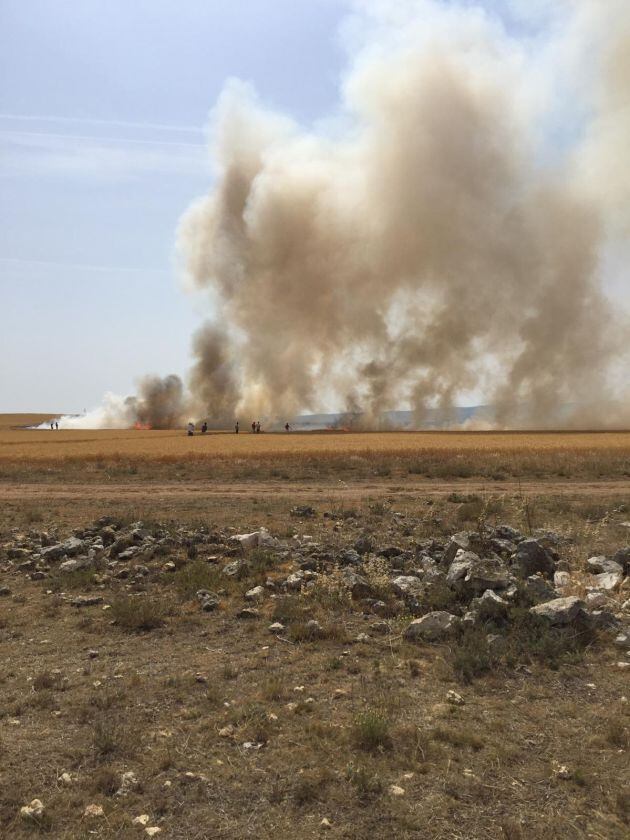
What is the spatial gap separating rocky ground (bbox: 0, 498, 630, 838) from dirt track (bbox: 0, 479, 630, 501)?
11.8 metres

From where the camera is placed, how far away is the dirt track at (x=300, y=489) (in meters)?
24.7

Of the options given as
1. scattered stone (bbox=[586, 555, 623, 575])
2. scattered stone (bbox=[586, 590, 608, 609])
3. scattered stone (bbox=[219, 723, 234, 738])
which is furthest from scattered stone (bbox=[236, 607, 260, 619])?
scattered stone (bbox=[586, 555, 623, 575])

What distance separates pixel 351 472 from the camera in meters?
32.8

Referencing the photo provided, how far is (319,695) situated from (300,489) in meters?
19.3

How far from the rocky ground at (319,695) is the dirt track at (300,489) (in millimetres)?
11762

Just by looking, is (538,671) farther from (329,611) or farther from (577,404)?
(577,404)

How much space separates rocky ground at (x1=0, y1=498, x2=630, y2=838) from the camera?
500cm

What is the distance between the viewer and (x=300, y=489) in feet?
86.3

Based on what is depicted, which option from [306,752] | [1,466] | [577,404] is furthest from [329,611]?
[577,404]

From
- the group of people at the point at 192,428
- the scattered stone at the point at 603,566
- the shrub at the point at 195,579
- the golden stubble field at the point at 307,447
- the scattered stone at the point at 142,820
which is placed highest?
the group of people at the point at 192,428

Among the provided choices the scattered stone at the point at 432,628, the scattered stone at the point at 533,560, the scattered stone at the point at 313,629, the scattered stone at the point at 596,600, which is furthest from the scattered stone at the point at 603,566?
the scattered stone at the point at 313,629

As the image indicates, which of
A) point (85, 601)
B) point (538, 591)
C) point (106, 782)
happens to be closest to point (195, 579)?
point (85, 601)

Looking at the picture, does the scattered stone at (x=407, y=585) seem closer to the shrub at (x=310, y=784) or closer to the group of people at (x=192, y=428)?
the shrub at (x=310, y=784)

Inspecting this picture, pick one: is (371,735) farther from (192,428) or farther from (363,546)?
(192,428)
